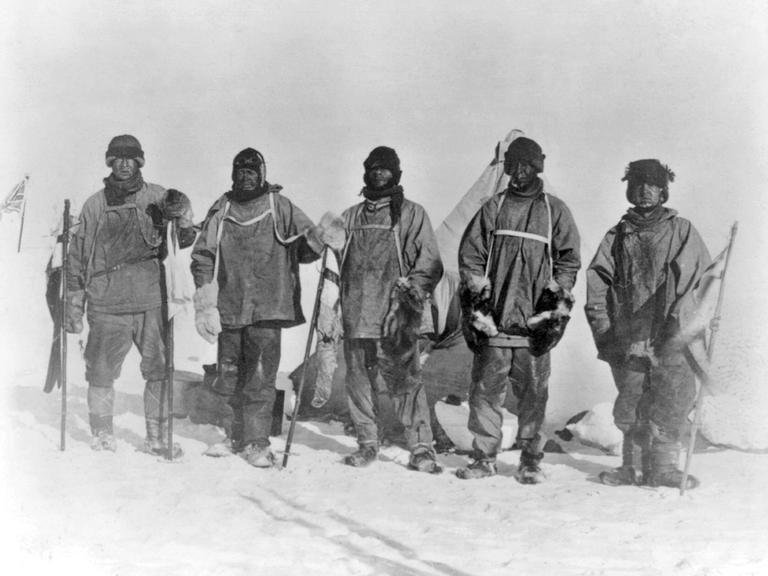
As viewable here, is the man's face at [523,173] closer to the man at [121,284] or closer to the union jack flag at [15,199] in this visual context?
the man at [121,284]

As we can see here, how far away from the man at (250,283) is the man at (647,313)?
190 centimetres

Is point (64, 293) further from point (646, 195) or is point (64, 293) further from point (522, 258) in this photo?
point (646, 195)

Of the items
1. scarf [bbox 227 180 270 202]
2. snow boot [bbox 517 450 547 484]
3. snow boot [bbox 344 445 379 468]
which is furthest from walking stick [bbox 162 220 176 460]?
snow boot [bbox 517 450 547 484]

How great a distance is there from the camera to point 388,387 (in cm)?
571

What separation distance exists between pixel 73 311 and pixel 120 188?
2.93 ft

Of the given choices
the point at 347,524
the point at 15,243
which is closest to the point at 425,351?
the point at 347,524

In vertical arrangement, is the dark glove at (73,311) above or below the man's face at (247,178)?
below

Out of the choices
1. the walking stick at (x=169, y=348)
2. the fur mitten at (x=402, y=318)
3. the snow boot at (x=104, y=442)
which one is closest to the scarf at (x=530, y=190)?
the fur mitten at (x=402, y=318)

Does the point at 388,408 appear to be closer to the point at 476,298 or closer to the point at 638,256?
the point at 476,298

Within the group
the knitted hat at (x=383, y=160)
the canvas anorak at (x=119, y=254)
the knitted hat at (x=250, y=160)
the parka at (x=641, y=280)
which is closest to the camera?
the parka at (x=641, y=280)

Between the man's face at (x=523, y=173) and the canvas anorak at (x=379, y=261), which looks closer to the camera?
the man's face at (x=523, y=173)

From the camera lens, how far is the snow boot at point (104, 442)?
5887mm

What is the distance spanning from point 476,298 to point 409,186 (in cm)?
272

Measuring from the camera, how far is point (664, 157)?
6.54 meters
